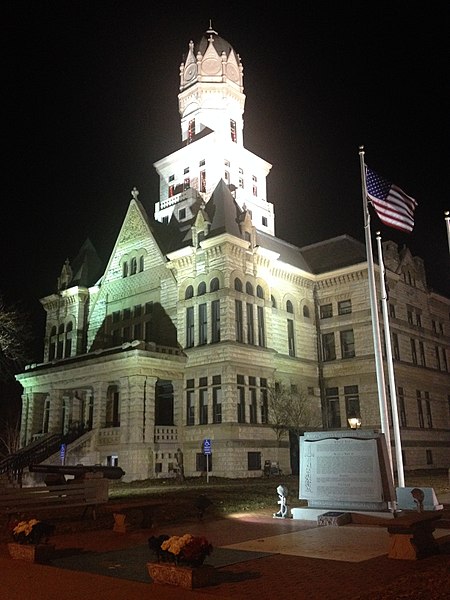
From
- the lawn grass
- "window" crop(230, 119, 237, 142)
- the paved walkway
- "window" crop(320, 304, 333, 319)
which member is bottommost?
the paved walkway

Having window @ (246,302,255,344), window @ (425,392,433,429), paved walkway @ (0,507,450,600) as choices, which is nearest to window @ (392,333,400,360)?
window @ (425,392,433,429)

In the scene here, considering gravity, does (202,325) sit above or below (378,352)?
above

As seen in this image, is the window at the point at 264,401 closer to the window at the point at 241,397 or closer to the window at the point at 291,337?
the window at the point at 241,397

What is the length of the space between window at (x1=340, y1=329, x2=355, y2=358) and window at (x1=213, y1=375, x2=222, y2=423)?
13.0 meters

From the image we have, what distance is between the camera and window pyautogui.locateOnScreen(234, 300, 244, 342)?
40.7m

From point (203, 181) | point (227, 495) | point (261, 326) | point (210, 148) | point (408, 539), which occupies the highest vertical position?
point (210, 148)

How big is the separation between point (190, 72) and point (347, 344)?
41045 mm

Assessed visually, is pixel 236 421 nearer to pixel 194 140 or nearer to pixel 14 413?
pixel 194 140

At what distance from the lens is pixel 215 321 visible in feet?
135

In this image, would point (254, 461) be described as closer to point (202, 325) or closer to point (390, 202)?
point (202, 325)

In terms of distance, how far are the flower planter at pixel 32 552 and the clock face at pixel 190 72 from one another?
64537 mm

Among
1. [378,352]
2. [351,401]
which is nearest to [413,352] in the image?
[351,401]

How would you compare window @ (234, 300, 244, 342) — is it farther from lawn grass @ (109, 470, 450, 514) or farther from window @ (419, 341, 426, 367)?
window @ (419, 341, 426, 367)

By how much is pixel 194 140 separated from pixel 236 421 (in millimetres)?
35869
